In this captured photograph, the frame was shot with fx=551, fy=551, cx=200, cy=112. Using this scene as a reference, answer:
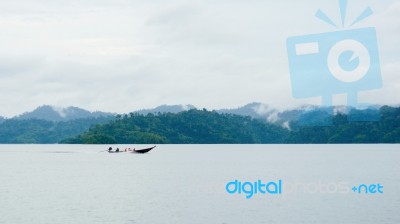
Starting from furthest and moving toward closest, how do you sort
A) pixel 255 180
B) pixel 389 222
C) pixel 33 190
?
pixel 255 180
pixel 33 190
pixel 389 222

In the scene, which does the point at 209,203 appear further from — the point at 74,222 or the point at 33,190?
the point at 33,190

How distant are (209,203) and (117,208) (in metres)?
11.5

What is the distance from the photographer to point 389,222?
5281 cm

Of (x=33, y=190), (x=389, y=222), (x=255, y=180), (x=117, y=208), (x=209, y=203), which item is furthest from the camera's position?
(x=255, y=180)

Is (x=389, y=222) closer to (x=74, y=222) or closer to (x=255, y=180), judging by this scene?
(x=74, y=222)

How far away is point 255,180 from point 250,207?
40.5m

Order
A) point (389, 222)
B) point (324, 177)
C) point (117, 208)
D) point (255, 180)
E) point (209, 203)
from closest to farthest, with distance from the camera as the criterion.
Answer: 1. point (389, 222)
2. point (117, 208)
3. point (209, 203)
4. point (255, 180)
5. point (324, 177)

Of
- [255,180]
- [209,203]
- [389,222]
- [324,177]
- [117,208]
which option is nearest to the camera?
[389,222]

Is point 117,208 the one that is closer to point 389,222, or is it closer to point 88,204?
point 88,204

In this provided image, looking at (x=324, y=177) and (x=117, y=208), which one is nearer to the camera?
(x=117, y=208)

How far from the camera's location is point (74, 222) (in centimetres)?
5334

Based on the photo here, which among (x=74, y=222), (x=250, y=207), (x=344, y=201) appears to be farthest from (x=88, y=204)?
(x=344, y=201)

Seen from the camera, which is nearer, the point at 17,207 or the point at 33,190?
the point at 17,207

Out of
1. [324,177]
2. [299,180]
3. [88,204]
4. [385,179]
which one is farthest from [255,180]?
[88,204]
